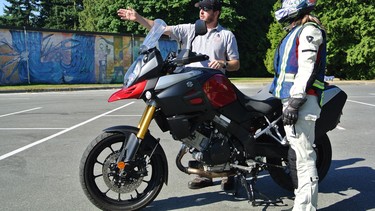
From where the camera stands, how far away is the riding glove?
2.95m

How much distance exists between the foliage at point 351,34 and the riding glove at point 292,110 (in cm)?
2514

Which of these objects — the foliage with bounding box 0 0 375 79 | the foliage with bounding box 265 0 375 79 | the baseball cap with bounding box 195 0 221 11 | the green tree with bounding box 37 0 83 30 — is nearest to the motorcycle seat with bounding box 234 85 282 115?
the baseball cap with bounding box 195 0 221 11

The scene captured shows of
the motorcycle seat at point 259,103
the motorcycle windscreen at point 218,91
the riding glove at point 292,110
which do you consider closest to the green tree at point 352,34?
the motorcycle seat at point 259,103

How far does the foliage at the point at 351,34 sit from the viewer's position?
2562cm

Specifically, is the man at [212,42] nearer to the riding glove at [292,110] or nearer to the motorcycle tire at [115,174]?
the motorcycle tire at [115,174]

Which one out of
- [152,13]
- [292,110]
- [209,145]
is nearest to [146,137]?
[209,145]

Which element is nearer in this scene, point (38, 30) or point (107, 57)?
point (38, 30)

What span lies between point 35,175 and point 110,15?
28979mm

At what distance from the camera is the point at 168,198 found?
3.92 meters

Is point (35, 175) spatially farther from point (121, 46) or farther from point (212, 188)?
point (121, 46)

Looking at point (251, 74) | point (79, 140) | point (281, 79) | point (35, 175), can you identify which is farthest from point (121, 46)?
point (281, 79)

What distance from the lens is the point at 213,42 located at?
4172 millimetres

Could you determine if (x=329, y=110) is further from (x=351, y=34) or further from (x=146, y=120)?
(x=351, y=34)

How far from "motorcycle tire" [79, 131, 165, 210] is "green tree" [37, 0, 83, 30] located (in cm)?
5418
